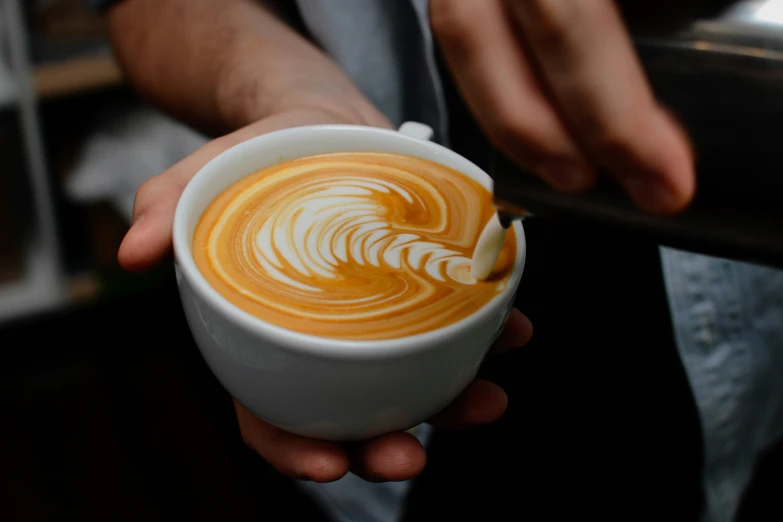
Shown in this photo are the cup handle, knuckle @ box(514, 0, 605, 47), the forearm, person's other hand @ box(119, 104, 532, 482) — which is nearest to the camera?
knuckle @ box(514, 0, 605, 47)

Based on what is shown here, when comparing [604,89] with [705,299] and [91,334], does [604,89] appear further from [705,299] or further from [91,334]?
[91,334]

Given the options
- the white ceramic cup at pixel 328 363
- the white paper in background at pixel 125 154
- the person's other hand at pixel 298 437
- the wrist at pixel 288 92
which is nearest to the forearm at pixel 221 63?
the wrist at pixel 288 92

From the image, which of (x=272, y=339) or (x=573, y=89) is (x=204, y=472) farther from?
(x=573, y=89)

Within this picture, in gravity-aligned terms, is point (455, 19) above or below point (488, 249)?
above

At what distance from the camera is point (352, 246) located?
0.57 meters

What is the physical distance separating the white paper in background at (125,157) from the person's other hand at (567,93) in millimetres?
1120

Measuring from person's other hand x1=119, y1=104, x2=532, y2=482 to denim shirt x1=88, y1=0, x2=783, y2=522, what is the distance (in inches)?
9.2

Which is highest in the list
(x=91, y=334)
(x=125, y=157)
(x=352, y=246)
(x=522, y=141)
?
(x=522, y=141)

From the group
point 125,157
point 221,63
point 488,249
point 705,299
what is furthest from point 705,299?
point 125,157

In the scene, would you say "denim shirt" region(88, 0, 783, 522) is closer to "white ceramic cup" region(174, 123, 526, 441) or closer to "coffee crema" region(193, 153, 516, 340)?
"coffee crema" region(193, 153, 516, 340)

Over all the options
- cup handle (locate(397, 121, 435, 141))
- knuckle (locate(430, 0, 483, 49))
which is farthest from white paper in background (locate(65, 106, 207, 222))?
knuckle (locate(430, 0, 483, 49))

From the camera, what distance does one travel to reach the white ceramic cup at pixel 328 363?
0.42 m

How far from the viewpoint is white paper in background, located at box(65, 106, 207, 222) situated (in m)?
1.37

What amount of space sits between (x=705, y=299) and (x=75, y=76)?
121cm
